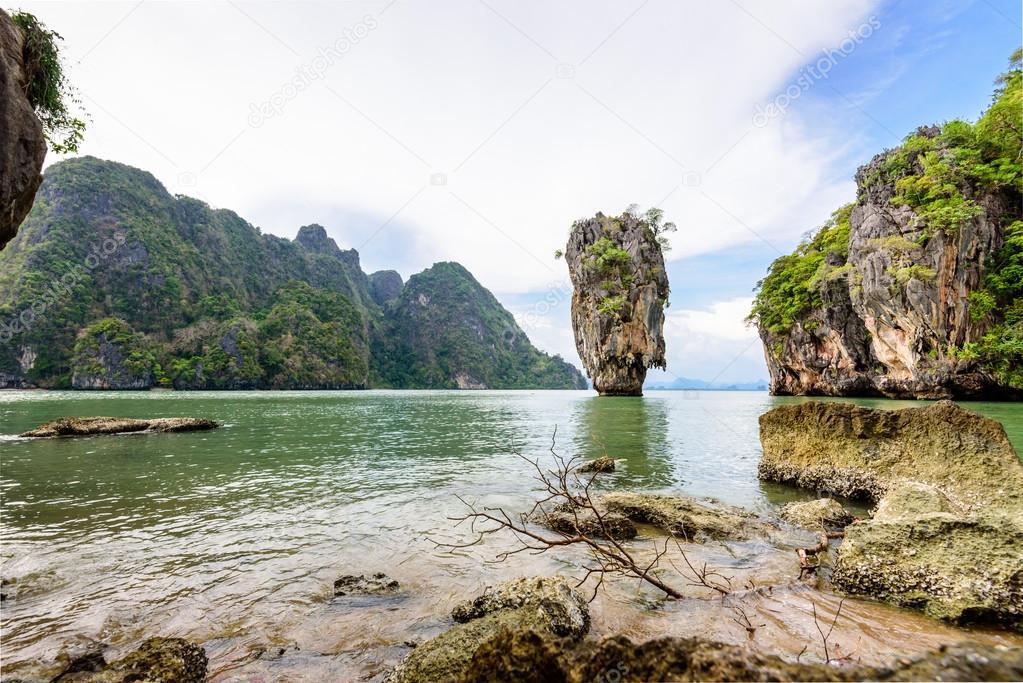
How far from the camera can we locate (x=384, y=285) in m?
193

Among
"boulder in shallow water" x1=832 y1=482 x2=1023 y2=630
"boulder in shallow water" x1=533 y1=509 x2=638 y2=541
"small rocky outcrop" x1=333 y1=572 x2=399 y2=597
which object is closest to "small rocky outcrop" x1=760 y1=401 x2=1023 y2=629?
"boulder in shallow water" x1=832 y1=482 x2=1023 y2=630

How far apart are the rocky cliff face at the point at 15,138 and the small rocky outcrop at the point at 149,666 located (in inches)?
376

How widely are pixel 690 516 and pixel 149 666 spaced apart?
691 cm

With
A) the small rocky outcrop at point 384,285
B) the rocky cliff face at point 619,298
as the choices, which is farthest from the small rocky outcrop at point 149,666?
the small rocky outcrop at point 384,285

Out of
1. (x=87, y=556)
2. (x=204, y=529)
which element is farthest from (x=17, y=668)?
(x=204, y=529)

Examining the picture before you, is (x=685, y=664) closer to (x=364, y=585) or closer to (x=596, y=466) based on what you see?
(x=364, y=585)

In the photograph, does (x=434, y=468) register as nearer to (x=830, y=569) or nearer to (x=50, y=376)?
(x=830, y=569)

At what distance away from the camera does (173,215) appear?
359 ft

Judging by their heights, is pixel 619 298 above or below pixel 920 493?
above

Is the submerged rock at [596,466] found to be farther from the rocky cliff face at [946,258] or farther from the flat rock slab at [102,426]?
the rocky cliff face at [946,258]

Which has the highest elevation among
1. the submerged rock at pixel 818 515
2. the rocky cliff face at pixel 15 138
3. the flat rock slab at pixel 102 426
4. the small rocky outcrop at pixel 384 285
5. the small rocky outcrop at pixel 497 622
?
the small rocky outcrop at pixel 384 285

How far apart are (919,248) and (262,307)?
Answer: 12693 centimetres

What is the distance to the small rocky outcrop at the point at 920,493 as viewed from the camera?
162 inches

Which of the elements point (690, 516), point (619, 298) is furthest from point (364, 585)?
point (619, 298)
